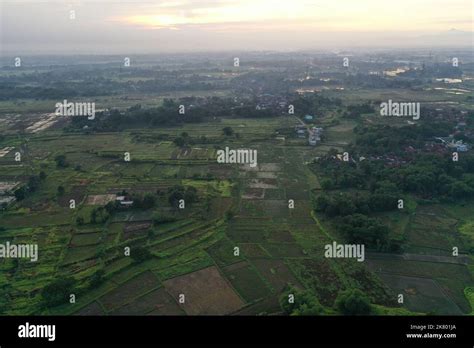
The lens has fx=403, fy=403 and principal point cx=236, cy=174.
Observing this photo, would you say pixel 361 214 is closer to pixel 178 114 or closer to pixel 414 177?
pixel 414 177

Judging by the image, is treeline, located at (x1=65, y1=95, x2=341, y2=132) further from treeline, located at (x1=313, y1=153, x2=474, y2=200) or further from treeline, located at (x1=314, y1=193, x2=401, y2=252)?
treeline, located at (x1=314, y1=193, x2=401, y2=252)

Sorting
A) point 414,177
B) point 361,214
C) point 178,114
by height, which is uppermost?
point 178,114

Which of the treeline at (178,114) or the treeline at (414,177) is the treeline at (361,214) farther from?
the treeline at (178,114)

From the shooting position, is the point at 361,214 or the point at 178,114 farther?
the point at 178,114

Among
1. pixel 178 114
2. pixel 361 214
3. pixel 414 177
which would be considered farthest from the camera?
pixel 178 114

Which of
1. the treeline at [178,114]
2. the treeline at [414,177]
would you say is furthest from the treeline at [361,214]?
the treeline at [178,114]

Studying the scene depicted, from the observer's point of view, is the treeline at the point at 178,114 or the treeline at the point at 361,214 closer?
the treeline at the point at 361,214

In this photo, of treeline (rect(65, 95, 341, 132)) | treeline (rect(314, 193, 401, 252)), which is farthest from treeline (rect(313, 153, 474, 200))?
treeline (rect(65, 95, 341, 132))

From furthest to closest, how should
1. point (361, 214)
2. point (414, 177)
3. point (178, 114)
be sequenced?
point (178, 114), point (414, 177), point (361, 214)

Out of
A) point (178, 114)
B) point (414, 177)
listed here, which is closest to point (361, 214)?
point (414, 177)

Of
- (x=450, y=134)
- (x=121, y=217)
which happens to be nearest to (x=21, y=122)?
(x=121, y=217)

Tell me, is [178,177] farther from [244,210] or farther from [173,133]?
[173,133]
